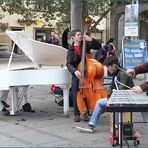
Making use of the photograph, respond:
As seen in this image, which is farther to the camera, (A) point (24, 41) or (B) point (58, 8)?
(B) point (58, 8)

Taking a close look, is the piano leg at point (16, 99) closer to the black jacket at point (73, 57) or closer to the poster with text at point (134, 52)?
the black jacket at point (73, 57)

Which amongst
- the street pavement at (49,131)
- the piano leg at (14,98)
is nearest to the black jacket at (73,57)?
the street pavement at (49,131)

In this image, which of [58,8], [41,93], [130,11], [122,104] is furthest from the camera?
[58,8]

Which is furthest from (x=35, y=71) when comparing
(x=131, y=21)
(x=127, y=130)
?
(x=131, y=21)

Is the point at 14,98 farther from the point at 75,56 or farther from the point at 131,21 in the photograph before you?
the point at 131,21

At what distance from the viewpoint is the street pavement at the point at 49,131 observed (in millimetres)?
6355

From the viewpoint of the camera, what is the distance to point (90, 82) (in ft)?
24.2

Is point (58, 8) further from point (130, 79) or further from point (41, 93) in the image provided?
point (130, 79)

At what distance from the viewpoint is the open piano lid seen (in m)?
7.68

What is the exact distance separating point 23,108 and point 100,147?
2.99 m

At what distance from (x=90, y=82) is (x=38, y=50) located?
115 centimetres

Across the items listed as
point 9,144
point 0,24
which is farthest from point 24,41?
point 0,24

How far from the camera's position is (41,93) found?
456 inches

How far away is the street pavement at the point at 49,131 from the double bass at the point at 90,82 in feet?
1.39
